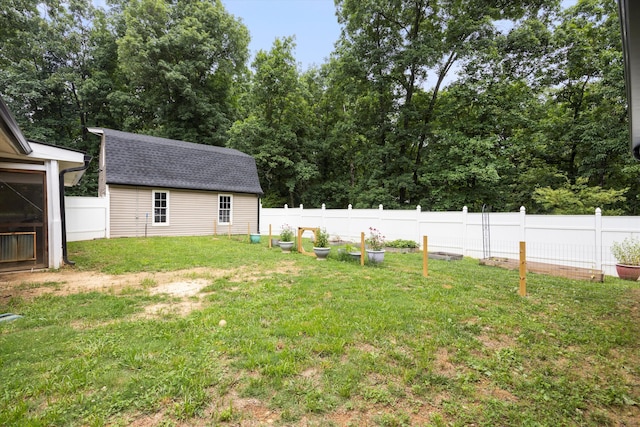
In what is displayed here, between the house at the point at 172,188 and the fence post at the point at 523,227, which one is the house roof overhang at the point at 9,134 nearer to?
the house at the point at 172,188

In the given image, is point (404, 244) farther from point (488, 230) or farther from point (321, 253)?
point (321, 253)

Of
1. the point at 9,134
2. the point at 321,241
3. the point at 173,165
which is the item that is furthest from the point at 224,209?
the point at 9,134

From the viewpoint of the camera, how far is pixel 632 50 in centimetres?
202

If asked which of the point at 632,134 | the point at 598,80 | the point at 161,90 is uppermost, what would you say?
the point at 161,90

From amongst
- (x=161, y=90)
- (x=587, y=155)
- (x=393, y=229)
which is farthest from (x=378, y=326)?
(x=161, y=90)

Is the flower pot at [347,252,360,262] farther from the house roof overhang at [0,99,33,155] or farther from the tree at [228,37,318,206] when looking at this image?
the tree at [228,37,318,206]

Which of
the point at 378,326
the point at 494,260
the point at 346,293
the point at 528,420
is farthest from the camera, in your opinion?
the point at 494,260

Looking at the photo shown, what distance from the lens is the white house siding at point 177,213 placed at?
12.3 m

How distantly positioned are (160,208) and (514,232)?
1407 cm

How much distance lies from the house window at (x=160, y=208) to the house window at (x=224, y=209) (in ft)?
8.53

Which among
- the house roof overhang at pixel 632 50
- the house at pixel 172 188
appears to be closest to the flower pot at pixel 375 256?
the house roof overhang at pixel 632 50

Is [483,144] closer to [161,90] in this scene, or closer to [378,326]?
[378,326]

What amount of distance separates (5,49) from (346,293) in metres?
29.3

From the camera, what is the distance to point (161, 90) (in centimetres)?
2236
